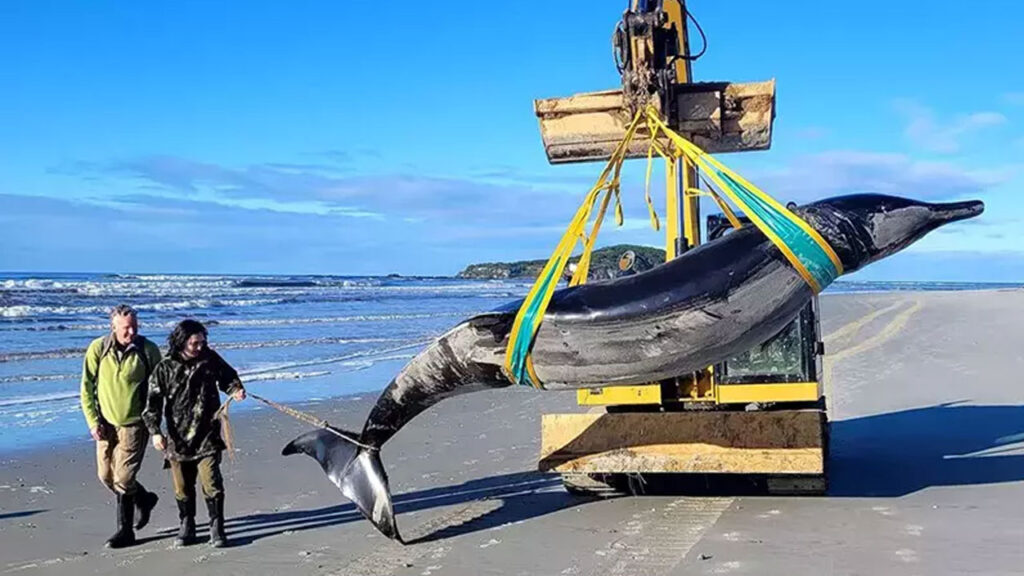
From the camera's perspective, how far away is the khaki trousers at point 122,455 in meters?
7.77

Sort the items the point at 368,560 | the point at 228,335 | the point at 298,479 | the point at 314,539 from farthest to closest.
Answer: the point at 228,335
the point at 298,479
the point at 314,539
the point at 368,560

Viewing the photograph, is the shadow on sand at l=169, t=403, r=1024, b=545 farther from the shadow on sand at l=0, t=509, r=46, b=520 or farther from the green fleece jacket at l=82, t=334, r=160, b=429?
the shadow on sand at l=0, t=509, r=46, b=520

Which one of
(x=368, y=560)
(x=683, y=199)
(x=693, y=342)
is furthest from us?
(x=683, y=199)

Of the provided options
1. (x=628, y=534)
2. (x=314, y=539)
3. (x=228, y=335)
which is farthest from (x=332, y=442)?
(x=228, y=335)

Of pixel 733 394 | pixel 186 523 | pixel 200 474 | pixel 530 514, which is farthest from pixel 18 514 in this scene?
pixel 733 394

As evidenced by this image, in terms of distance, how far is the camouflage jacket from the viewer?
7.55 meters

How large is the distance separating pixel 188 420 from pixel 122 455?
2.20 feet

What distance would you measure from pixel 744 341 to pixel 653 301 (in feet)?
1.81

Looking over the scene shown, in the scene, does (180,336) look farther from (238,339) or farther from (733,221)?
(238,339)

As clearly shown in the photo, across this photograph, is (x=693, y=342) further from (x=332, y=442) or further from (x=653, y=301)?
(x=332, y=442)

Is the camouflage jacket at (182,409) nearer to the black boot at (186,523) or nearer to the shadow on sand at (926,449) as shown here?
the black boot at (186,523)

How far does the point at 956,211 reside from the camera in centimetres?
570

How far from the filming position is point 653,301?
5898 mm

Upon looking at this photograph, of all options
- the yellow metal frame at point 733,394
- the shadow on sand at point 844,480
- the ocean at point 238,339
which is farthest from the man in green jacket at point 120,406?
the ocean at point 238,339
